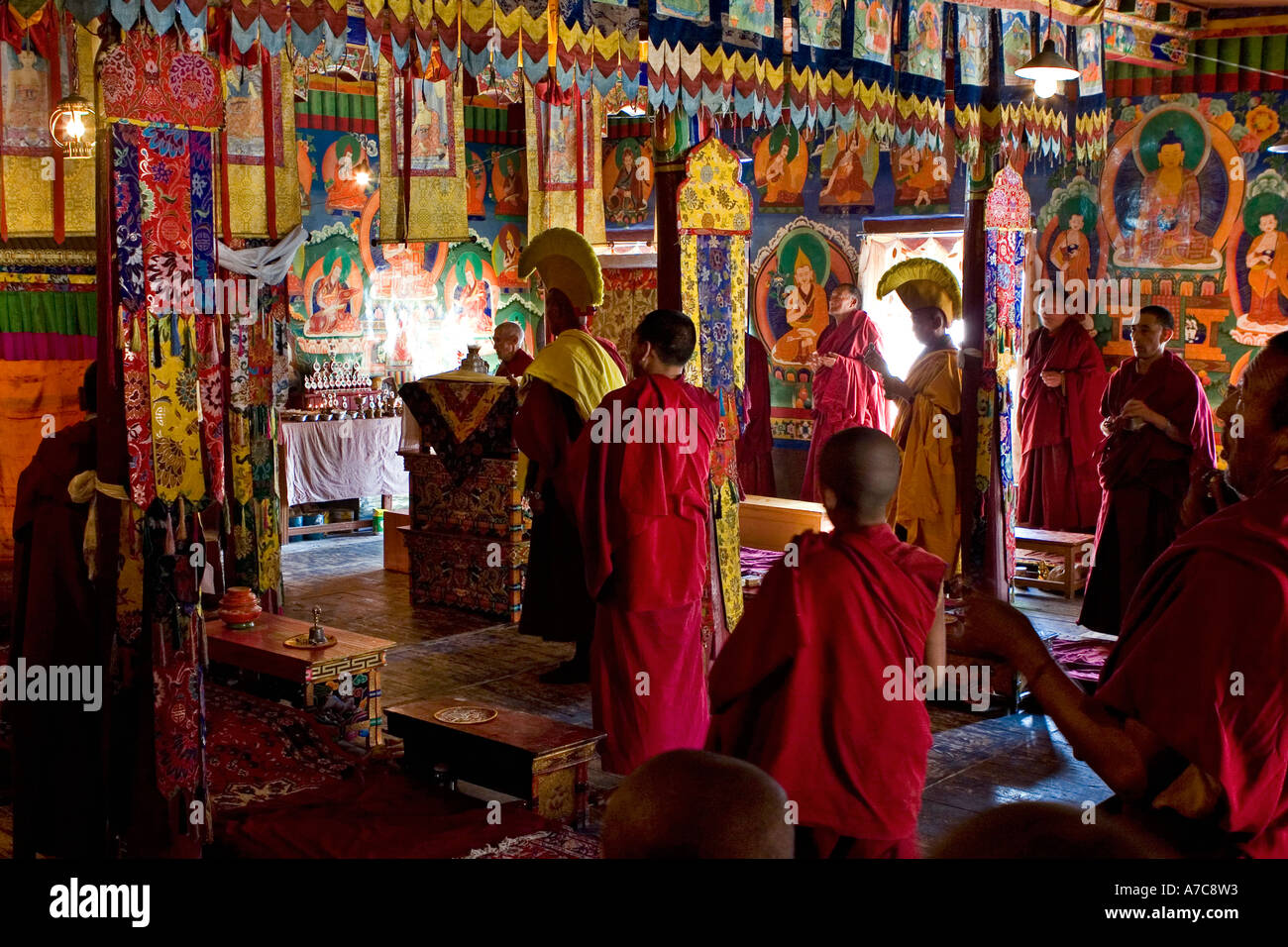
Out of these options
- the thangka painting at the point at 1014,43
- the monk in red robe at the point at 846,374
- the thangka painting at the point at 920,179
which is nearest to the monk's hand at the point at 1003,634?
the thangka painting at the point at 1014,43

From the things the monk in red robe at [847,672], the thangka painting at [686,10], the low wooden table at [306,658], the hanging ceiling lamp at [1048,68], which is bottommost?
the low wooden table at [306,658]

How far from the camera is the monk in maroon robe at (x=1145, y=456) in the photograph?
22.7 ft

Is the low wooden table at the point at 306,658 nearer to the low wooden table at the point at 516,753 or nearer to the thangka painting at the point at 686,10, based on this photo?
the low wooden table at the point at 516,753

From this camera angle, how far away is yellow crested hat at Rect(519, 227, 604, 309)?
6117mm

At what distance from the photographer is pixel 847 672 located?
106 inches

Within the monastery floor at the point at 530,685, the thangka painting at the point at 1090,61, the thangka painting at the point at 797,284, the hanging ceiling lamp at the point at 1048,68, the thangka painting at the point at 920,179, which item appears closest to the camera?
the monastery floor at the point at 530,685

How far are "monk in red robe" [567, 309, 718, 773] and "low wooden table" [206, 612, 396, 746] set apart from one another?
1.18m

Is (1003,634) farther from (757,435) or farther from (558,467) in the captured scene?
(757,435)

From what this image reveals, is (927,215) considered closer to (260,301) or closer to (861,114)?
(861,114)

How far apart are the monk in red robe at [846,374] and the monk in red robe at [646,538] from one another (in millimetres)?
6105

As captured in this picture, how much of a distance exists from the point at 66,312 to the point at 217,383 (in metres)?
5.90

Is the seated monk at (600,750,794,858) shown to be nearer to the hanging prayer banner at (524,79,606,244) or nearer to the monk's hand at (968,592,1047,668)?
the monk's hand at (968,592,1047,668)

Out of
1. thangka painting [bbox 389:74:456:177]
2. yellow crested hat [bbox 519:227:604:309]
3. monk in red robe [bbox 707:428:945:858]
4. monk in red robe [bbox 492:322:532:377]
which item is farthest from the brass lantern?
monk in red robe [bbox 707:428:945:858]

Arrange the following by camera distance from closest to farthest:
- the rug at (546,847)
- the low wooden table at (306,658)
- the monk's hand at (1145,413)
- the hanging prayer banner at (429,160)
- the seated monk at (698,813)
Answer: the seated monk at (698,813) < the rug at (546,847) < the low wooden table at (306,658) < the monk's hand at (1145,413) < the hanging prayer banner at (429,160)
